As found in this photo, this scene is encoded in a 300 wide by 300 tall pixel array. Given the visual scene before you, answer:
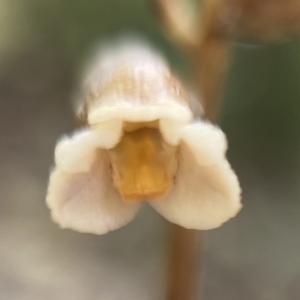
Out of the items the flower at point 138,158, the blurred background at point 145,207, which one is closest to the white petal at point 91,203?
the flower at point 138,158

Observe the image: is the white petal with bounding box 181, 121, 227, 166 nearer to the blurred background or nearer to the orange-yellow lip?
the orange-yellow lip

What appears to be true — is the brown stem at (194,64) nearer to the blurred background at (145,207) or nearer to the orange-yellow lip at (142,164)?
the orange-yellow lip at (142,164)

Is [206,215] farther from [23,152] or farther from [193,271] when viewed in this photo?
[23,152]

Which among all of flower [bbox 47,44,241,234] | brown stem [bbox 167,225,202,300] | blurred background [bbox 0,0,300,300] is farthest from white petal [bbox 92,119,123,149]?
blurred background [bbox 0,0,300,300]

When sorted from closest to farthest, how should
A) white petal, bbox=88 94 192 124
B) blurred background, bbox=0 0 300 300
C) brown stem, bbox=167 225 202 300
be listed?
1. white petal, bbox=88 94 192 124
2. brown stem, bbox=167 225 202 300
3. blurred background, bbox=0 0 300 300

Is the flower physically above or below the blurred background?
below

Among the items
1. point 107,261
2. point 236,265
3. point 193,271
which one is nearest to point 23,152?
point 107,261

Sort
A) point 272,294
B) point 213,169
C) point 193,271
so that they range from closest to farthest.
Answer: point 213,169
point 193,271
point 272,294
